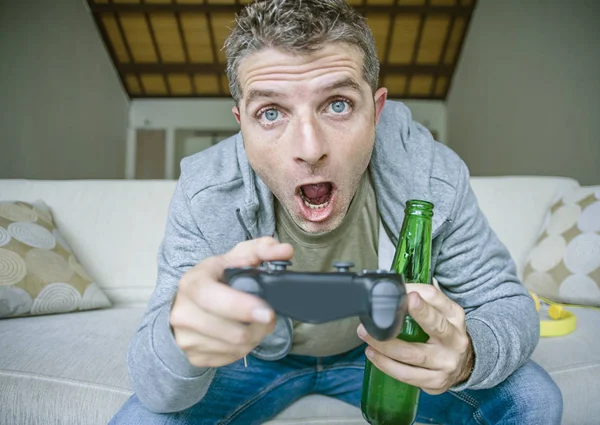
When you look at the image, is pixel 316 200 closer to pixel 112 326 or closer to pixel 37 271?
pixel 112 326

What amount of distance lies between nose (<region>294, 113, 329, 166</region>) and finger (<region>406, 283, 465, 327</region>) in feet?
0.84

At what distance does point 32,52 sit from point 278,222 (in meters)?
3.14

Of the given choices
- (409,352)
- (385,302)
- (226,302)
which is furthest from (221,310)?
(409,352)

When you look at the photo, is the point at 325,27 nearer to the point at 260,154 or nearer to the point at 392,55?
the point at 260,154

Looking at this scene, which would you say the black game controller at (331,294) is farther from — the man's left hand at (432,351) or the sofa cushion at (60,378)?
the sofa cushion at (60,378)

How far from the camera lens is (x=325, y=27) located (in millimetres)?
769

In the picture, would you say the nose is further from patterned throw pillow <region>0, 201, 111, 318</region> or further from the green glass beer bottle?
patterned throw pillow <region>0, 201, 111, 318</region>

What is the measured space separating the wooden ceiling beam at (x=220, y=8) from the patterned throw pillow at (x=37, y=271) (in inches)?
163

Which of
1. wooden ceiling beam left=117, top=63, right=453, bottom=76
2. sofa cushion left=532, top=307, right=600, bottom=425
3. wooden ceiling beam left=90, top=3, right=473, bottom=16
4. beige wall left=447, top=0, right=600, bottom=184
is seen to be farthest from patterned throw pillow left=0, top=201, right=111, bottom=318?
wooden ceiling beam left=117, top=63, right=453, bottom=76

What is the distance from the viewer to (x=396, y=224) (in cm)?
93

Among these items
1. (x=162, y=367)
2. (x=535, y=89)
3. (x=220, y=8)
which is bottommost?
(x=535, y=89)

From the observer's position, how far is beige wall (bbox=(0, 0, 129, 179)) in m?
2.99

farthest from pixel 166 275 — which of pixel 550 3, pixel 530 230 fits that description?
pixel 550 3

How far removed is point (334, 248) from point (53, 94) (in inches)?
139
